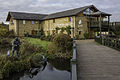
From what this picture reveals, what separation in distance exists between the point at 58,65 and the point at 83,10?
16445 mm

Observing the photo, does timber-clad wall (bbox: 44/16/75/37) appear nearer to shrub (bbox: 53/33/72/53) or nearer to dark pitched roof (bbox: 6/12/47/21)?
dark pitched roof (bbox: 6/12/47/21)

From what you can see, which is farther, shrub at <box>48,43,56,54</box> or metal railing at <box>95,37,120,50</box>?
shrub at <box>48,43,56,54</box>

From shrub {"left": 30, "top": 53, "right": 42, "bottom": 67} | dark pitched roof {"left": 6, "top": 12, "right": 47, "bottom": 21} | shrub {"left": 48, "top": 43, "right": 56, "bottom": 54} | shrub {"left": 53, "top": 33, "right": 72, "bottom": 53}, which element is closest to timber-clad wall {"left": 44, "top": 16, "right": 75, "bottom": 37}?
dark pitched roof {"left": 6, "top": 12, "right": 47, "bottom": 21}

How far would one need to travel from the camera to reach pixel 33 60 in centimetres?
1194

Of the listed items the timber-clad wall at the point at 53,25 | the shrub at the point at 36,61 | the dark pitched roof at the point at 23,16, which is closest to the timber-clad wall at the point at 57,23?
the timber-clad wall at the point at 53,25

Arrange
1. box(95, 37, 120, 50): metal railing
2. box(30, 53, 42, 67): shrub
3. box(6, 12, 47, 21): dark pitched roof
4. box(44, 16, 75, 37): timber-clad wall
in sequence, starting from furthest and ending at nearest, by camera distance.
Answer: box(6, 12, 47, 21): dark pitched roof
box(44, 16, 75, 37): timber-clad wall
box(95, 37, 120, 50): metal railing
box(30, 53, 42, 67): shrub

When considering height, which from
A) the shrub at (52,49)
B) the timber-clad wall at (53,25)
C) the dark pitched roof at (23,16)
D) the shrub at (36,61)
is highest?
the dark pitched roof at (23,16)

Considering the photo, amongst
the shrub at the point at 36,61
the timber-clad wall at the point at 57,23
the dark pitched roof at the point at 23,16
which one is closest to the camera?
the shrub at the point at 36,61

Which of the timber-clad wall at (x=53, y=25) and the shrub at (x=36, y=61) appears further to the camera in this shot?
the timber-clad wall at (x=53, y=25)

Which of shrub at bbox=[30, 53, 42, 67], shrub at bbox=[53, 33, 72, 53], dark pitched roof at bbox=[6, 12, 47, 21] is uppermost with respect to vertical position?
dark pitched roof at bbox=[6, 12, 47, 21]

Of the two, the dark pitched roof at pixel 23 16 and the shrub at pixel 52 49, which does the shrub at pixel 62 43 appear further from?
the dark pitched roof at pixel 23 16

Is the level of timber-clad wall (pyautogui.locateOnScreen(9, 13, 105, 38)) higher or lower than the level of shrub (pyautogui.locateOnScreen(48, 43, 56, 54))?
higher

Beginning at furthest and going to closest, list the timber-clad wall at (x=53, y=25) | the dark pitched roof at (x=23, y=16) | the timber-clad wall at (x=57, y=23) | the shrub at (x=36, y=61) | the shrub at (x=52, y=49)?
the dark pitched roof at (x=23, y=16) < the timber-clad wall at (x=57, y=23) < the timber-clad wall at (x=53, y=25) < the shrub at (x=52, y=49) < the shrub at (x=36, y=61)

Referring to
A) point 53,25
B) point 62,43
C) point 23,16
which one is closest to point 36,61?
point 62,43
